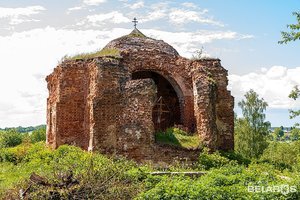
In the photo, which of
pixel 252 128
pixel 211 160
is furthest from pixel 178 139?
pixel 252 128

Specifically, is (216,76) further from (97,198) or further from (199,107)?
(97,198)

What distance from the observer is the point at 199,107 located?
14445 millimetres

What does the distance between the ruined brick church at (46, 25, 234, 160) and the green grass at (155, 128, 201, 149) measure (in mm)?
262

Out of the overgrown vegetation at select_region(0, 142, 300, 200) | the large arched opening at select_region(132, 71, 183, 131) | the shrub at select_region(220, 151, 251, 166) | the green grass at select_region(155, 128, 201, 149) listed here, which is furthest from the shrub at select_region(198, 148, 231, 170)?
the large arched opening at select_region(132, 71, 183, 131)

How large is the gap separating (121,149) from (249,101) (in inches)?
650

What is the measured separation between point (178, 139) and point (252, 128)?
14.7 meters

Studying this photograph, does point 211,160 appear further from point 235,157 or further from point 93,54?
point 93,54

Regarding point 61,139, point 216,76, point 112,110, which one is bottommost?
point 61,139

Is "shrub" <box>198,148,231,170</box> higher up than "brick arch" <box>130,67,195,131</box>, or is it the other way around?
"brick arch" <box>130,67,195,131</box>

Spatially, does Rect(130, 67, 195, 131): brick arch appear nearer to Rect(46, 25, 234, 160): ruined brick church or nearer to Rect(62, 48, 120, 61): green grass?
Rect(46, 25, 234, 160): ruined brick church

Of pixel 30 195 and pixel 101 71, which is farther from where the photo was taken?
pixel 101 71

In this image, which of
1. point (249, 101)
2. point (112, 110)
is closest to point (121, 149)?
point (112, 110)

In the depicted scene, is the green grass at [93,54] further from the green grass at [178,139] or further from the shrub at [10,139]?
the shrub at [10,139]

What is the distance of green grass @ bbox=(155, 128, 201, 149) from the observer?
544 inches
